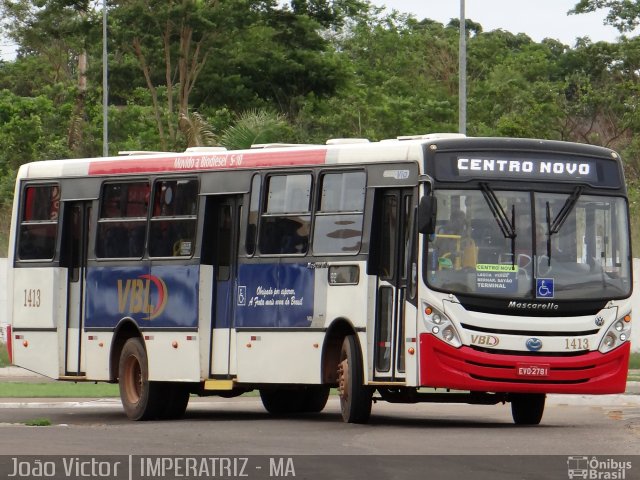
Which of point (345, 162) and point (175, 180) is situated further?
point (175, 180)

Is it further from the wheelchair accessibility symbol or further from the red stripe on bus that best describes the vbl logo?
the red stripe on bus

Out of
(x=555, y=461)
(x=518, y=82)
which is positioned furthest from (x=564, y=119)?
(x=555, y=461)

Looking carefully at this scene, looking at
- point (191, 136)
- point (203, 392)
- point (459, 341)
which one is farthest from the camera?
point (191, 136)

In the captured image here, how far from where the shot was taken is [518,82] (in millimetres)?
67000

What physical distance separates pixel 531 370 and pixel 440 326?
3.34ft

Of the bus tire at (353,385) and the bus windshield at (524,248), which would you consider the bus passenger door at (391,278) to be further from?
the bus windshield at (524,248)

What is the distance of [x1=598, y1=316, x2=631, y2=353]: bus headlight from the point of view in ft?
59.9

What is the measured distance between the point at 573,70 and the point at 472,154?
172 feet

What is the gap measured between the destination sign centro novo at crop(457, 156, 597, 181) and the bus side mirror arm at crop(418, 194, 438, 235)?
67 centimetres

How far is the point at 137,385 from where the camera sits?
21.5 meters

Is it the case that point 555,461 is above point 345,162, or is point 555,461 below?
below

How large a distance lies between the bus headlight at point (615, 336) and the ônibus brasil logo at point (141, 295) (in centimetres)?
548

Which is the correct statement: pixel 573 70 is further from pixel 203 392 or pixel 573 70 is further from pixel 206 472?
pixel 206 472

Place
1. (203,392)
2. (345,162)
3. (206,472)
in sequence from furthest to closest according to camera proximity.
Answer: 1. (203,392)
2. (345,162)
3. (206,472)
